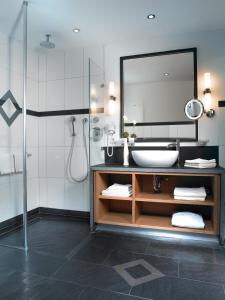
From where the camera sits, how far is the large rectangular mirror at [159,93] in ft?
8.20

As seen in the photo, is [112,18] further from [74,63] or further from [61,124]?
[61,124]

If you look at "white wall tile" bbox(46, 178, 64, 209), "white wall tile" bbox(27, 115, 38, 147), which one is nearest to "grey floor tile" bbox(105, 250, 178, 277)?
"white wall tile" bbox(46, 178, 64, 209)

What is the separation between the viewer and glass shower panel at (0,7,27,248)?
2.41 m

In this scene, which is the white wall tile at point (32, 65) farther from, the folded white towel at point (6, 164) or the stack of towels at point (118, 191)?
the stack of towels at point (118, 191)

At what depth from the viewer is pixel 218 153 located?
2402mm

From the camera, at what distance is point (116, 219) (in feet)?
7.92

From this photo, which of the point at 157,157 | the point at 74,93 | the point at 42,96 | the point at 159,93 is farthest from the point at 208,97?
the point at 42,96

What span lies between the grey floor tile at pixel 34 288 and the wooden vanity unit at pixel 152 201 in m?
0.93

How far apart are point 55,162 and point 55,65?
131 centimetres

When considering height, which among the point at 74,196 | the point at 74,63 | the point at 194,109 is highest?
the point at 74,63

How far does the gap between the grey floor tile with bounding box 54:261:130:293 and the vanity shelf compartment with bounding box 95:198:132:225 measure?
0.67m

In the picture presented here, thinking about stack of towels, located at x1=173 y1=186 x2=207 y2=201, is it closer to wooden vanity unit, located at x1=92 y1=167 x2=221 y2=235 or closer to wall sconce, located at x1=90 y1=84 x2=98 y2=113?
wooden vanity unit, located at x1=92 y1=167 x2=221 y2=235

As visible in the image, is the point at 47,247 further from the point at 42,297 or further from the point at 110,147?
the point at 110,147

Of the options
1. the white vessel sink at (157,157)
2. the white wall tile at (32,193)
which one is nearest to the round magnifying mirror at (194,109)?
the white vessel sink at (157,157)
